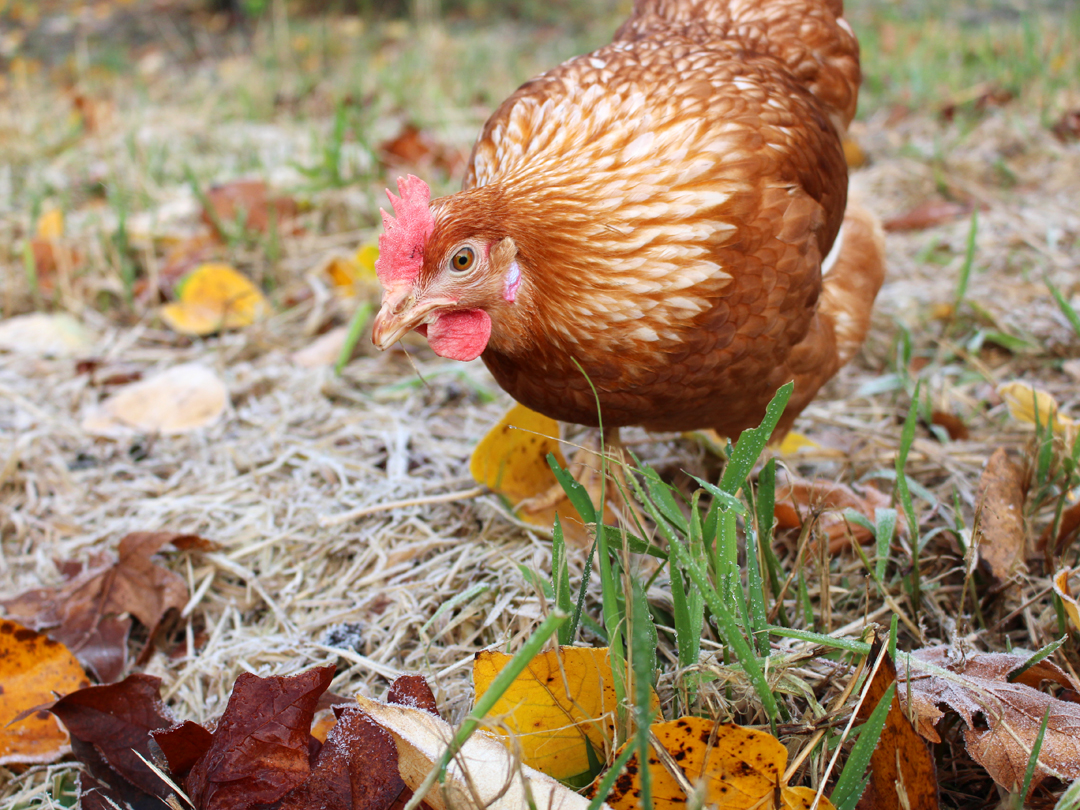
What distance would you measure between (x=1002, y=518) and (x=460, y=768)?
115cm

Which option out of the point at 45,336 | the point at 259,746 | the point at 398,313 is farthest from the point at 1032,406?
the point at 45,336

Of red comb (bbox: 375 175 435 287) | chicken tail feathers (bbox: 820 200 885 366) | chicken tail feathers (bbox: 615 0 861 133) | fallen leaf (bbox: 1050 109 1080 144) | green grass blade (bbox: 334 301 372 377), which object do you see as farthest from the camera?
fallen leaf (bbox: 1050 109 1080 144)

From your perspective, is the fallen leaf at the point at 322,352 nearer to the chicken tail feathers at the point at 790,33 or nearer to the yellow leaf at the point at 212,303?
the yellow leaf at the point at 212,303

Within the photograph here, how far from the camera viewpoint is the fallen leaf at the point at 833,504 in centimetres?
162

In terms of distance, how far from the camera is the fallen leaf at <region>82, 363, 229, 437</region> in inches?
87.7

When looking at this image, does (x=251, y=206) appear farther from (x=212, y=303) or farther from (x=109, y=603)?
(x=109, y=603)

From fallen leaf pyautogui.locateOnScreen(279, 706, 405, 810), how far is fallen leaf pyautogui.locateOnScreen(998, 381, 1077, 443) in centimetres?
143

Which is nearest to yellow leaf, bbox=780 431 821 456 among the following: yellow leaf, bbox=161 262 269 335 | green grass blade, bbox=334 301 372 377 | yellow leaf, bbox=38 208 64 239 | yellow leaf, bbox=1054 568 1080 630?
yellow leaf, bbox=1054 568 1080 630

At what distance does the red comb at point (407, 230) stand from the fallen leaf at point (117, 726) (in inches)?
32.1

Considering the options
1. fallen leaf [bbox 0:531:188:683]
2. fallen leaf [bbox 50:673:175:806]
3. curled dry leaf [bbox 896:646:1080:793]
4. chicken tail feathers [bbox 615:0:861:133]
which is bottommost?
fallen leaf [bbox 0:531:188:683]

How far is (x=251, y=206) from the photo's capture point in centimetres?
313

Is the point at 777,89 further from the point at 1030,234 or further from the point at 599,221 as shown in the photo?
the point at 1030,234

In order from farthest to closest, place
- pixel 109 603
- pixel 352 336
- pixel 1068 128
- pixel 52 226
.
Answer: pixel 1068 128 < pixel 52 226 < pixel 352 336 < pixel 109 603

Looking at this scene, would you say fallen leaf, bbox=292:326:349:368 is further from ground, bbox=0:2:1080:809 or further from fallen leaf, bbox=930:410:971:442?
fallen leaf, bbox=930:410:971:442
